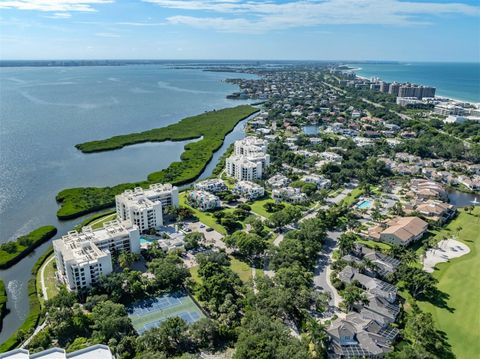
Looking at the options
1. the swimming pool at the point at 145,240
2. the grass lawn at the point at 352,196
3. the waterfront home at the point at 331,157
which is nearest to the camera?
the swimming pool at the point at 145,240

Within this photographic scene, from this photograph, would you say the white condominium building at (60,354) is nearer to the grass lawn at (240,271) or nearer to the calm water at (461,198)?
the grass lawn at (240,271)

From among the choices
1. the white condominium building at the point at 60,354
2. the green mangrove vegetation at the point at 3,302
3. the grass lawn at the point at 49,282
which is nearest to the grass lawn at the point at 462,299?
the white condominium building at the point at 60,354

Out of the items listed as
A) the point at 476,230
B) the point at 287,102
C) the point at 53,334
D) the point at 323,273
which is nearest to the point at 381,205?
the point at 476,230

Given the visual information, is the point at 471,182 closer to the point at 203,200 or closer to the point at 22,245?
the point at 203,200

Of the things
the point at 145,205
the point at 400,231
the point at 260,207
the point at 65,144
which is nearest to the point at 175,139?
the point at 65,144

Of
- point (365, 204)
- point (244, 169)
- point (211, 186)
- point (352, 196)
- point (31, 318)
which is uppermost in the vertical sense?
point (244, 169)

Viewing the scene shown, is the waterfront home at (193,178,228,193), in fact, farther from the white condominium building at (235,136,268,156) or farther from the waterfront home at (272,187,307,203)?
the white condominium building at (235,136,268,156)
